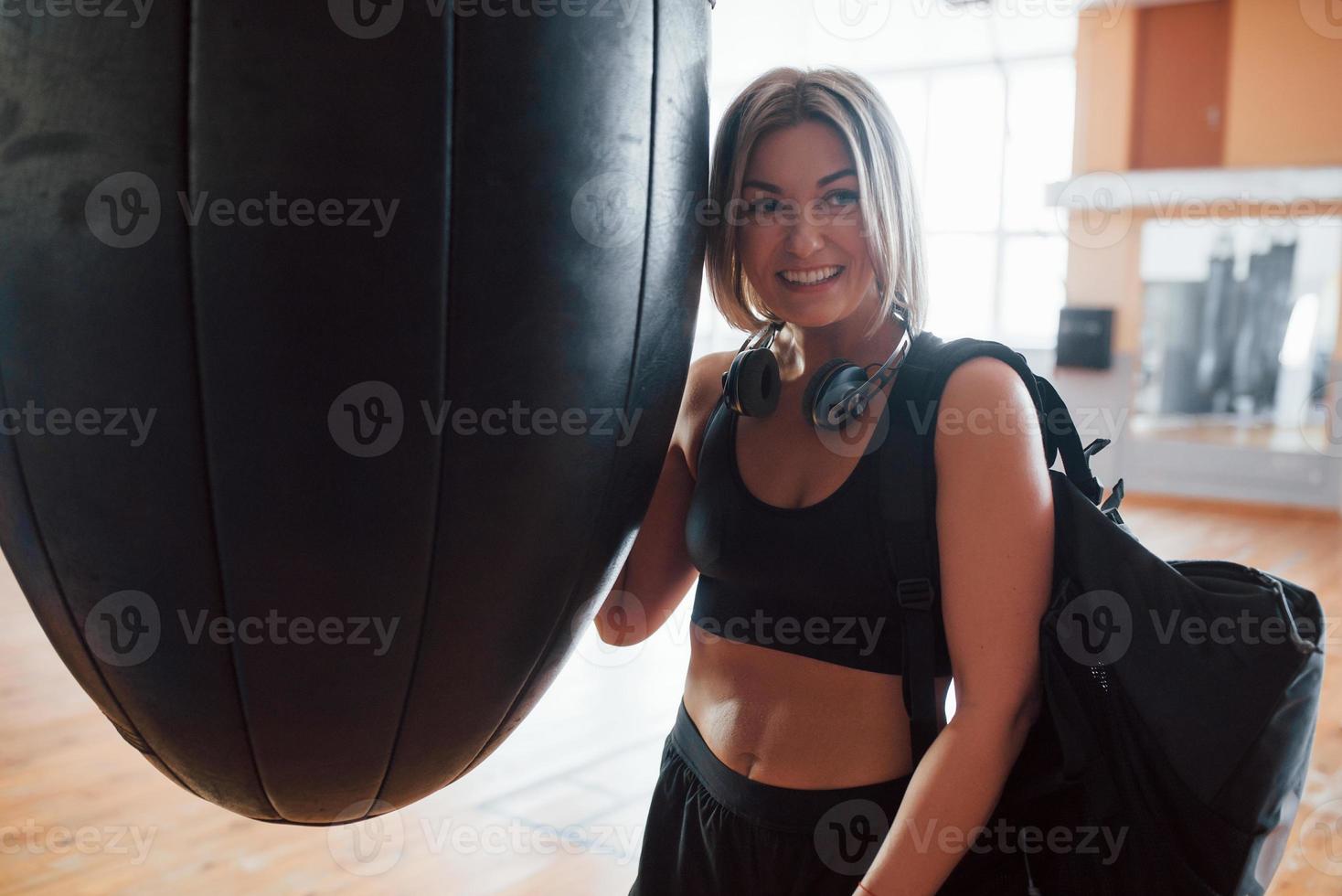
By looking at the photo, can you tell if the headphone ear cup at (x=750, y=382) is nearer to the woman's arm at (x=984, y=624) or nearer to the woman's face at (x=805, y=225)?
the woman's face at (x=805, y=225)

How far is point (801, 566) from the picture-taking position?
3.18 feet

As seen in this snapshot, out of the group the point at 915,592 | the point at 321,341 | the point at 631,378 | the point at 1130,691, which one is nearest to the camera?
the point at 321,341

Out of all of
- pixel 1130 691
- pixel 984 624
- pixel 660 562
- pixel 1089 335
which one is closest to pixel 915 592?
pixel 984 624

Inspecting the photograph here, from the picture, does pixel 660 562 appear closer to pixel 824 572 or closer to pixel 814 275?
pixel 824 572

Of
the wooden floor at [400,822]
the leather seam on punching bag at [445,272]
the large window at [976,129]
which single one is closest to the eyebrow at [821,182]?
the leather seam on punching bag at [445,272]

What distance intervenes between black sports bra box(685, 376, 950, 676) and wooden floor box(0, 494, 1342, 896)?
151 cm

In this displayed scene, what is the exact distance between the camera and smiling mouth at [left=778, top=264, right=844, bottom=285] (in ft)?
3.07

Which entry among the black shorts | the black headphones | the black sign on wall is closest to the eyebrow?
the black headphones

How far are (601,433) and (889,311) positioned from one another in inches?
17.4

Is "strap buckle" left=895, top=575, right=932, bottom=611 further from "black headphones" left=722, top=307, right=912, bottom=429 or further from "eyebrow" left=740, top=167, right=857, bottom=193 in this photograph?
"eyebrow" left=740, top=167, right=857, bottom=193

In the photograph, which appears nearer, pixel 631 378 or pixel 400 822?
pixel 631 378

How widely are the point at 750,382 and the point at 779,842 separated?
400 millimetres

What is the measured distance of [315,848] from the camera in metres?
2.50

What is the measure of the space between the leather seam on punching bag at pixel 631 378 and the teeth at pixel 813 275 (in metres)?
0.30
